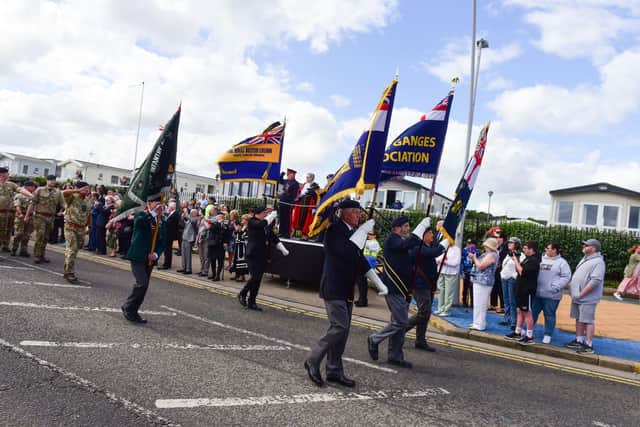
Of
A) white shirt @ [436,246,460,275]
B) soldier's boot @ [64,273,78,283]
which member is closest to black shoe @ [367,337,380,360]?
white shirt @ [436,246,460,275]

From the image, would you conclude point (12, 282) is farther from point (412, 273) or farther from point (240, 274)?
point (412, 273)

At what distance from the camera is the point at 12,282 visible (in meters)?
8.64

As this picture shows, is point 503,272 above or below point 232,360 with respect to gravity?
above

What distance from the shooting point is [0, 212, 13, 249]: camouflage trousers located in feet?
40.0

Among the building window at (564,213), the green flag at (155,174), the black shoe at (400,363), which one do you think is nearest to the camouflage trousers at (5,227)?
the green flag at (155,174)

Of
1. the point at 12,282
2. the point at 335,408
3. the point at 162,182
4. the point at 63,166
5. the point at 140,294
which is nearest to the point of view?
the point at 335,408

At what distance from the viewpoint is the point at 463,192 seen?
834 centimetres

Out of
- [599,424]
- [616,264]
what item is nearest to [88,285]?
[599,424]

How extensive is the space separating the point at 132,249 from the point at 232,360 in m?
2.65

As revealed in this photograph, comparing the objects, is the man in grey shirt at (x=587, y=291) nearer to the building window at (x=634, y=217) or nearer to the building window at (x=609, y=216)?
the building window at (x=609, y=216)

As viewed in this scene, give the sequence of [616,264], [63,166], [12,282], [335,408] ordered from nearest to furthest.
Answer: [335,408] → [12,282] → [616,264] → [63,166]

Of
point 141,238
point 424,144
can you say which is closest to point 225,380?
point 141,238

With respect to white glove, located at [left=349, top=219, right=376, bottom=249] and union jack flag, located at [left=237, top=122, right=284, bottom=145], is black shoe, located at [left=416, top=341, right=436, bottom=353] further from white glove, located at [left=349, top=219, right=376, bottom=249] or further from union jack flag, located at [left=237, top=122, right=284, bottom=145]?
union jack flag, located at [left=237, top=122, right=284, bottom=145]

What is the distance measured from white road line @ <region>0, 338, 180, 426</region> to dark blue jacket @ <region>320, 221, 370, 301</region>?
7.15 ft
